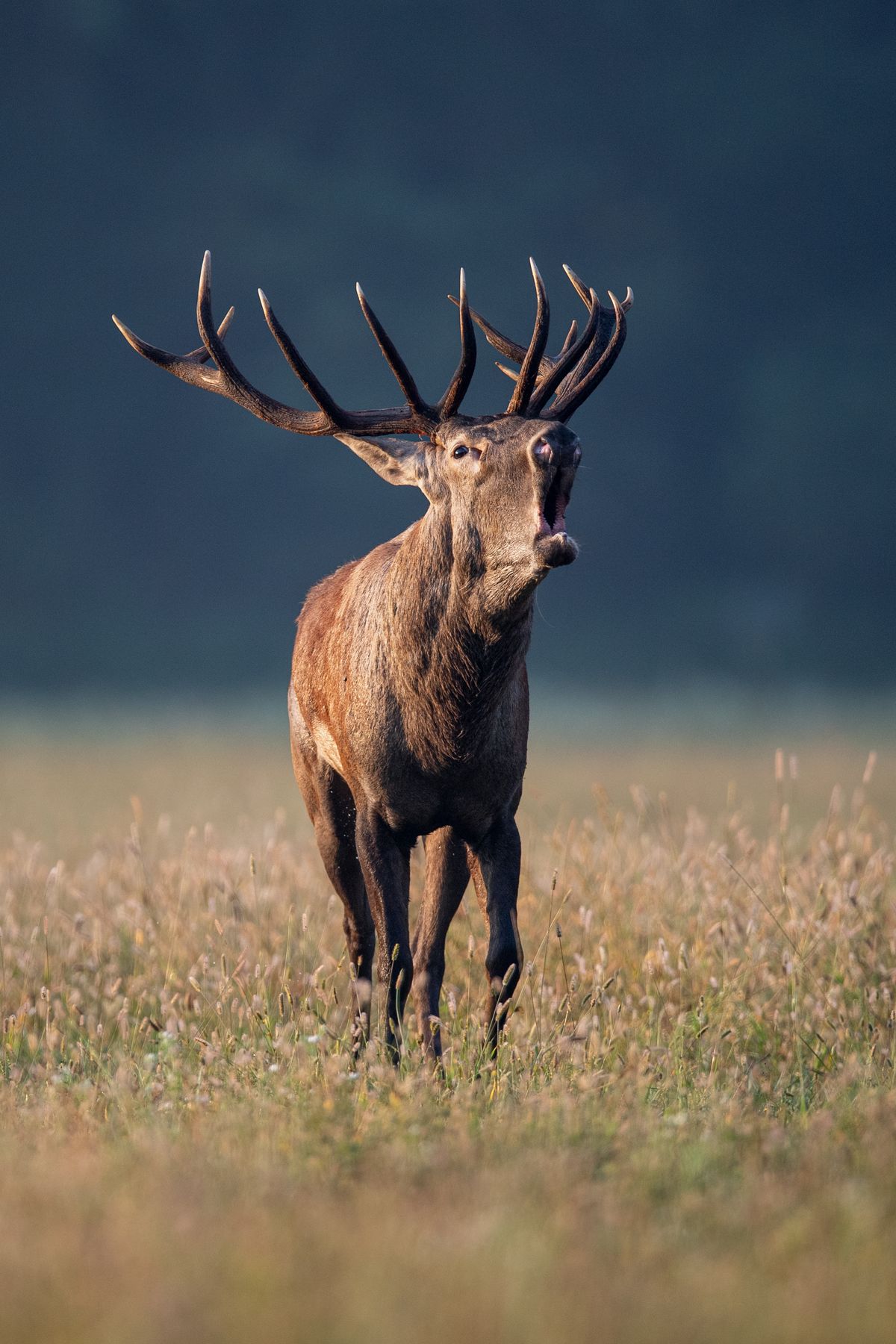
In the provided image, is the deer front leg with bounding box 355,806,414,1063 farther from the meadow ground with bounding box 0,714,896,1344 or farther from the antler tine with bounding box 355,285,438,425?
the antler tine with bounding box 355,285,438,425

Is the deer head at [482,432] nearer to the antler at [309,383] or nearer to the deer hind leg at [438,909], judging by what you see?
the antler at [309,383]

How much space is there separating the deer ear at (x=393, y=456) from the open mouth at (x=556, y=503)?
0.70 meters

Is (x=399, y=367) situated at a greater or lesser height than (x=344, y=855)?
greater

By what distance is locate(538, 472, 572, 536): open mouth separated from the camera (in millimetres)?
5207

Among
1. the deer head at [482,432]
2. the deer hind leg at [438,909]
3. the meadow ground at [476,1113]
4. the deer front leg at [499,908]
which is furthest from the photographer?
the deer hind leg at [438,909]

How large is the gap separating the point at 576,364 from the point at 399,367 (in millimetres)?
819

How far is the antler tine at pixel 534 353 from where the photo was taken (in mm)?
5473

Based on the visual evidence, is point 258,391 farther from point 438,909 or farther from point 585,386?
point 438,909

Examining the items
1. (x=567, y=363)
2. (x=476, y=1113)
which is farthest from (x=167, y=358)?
(x=476, y=1113)

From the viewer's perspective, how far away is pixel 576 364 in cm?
605

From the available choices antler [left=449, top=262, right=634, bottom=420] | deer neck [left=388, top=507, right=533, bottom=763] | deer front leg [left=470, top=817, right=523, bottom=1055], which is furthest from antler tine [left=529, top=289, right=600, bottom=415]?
deer front leg [left=470, top=817, right=523, bottom=1055]

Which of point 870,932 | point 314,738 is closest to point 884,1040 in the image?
point 870,932

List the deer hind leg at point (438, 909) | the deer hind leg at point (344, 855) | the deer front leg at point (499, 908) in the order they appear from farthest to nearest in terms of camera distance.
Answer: the deer hind leg at point (344, 855) < the deer hind leg at point (438, 909) < the deer front leg at point (499, 908)

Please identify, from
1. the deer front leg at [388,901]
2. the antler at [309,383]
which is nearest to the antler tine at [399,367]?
the antler at [309,383]
